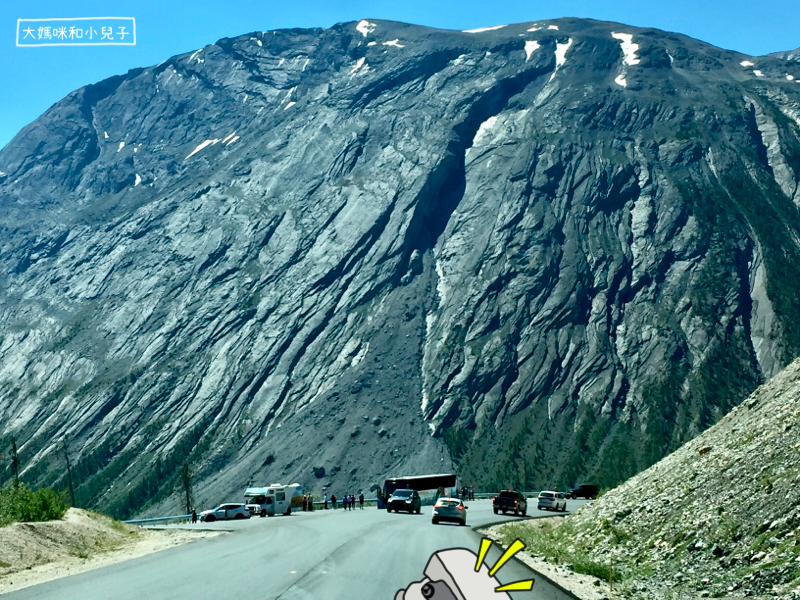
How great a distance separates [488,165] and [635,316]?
188 ft

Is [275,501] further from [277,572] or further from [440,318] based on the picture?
[440,318]

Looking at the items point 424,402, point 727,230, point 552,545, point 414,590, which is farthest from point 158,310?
point 414,590

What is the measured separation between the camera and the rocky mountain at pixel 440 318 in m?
133

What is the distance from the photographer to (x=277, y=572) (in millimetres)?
17969

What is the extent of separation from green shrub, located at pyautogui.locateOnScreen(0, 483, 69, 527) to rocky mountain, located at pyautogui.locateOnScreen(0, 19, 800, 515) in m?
91.3

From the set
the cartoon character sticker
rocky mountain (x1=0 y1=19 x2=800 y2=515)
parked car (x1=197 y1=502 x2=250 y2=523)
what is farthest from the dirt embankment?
rocky mountain (x1=0 y1=19 x2=800 y2=515)

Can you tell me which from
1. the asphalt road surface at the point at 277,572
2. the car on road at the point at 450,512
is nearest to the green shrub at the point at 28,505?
the asphalt road surface at the point at 277,572

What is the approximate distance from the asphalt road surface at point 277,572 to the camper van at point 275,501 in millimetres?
32595

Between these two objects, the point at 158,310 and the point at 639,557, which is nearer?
the point at 639,557

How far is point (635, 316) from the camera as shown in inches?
6088

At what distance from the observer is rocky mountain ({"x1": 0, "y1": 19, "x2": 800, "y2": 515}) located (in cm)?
13325

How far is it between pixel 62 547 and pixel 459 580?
25774 millimetres

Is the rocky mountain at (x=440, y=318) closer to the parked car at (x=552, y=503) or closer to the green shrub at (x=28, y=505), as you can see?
the parked car at (x=552, y=503)

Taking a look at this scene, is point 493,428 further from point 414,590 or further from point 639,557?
point 414,590
